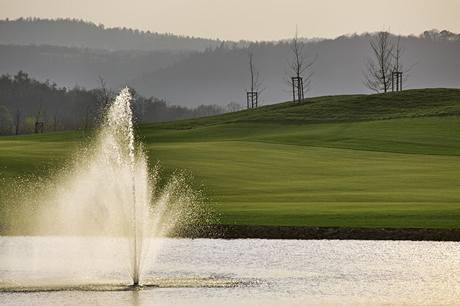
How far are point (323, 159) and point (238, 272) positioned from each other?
45576mm

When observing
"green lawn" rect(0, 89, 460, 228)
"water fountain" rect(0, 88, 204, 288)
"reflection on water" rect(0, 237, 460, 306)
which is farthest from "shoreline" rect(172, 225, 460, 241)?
"water fountain" rect(0, 88, 204, 288)

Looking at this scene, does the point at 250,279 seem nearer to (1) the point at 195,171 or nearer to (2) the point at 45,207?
(2) the point at 45,207

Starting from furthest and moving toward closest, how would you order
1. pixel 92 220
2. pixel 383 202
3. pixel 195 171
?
1. pixel 195 171
2. pixel 383 202
3. pixel 92 220

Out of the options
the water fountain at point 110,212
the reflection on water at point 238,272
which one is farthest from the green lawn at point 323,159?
the reflection on water at point 238,272

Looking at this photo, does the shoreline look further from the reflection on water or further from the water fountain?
the water fountain

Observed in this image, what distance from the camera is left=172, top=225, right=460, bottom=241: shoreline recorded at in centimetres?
4025

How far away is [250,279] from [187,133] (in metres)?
80.2

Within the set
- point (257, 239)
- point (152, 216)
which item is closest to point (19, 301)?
point (257, 239)

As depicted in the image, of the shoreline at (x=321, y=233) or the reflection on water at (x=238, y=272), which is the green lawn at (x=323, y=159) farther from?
the reflection on water at (x=238, y=272)

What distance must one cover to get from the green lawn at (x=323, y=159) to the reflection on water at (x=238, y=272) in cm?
564

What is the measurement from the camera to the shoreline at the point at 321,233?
40.2m

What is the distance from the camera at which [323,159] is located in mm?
76438

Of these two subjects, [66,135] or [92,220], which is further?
[66,135]

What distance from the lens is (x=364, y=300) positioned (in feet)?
87.0
